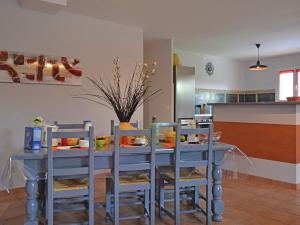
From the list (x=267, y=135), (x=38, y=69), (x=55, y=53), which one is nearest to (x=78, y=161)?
(x=38, y=69)

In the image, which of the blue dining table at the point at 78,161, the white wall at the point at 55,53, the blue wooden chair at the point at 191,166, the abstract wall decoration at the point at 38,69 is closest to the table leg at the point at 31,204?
the blue dining table at the point at 78,161

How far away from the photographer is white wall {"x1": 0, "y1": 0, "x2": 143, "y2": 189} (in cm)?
380

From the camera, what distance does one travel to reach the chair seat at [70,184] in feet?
7.47

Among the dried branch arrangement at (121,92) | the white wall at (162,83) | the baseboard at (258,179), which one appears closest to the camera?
the dried branch arrangement at (121,92)

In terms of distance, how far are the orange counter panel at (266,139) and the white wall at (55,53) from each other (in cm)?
177

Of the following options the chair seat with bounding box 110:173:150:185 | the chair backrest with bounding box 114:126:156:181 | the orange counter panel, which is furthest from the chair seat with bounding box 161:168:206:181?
the orange counter panel

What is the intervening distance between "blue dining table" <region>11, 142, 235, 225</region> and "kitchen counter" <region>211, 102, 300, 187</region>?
178 cm

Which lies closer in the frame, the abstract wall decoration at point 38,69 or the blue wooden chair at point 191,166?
the blue wooden chair at point 191,166

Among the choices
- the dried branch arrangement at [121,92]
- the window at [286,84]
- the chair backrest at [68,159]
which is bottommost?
the chair backrest at [68,159]

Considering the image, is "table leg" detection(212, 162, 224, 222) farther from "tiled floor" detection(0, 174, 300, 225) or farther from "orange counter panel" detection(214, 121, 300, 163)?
"orange counter panel" detection(214, 121, 300, 163)

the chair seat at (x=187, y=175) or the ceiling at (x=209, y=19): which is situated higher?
the ceiling at (x=209, y=19)

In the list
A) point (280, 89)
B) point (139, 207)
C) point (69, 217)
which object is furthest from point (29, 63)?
point (280, 89)

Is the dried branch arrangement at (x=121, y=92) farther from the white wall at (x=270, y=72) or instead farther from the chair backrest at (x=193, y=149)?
the white wall at (x=270, y=72)

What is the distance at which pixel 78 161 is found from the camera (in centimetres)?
234
